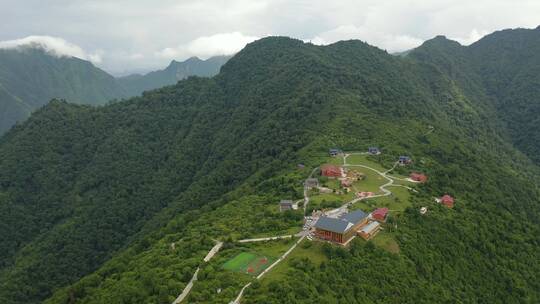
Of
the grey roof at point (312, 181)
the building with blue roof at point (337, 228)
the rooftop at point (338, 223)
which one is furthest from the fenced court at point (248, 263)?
the grey roof at point (312, 181)

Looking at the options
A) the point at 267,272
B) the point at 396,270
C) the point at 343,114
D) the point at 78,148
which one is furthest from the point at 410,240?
the point at 78,148

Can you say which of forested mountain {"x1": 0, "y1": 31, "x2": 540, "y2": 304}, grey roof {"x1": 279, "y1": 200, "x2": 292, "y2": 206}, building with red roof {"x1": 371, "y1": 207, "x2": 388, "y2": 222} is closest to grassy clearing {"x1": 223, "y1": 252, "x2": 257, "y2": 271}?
forested mountain {"x1": 0, "y1": 31, "x2": 540, "y2": 304}

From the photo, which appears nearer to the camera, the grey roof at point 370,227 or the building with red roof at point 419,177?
the grey roof at point 370,227

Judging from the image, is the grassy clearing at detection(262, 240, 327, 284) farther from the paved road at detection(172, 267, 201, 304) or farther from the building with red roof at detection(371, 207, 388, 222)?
the building with red roof at detection(371, 207, 388, 222)

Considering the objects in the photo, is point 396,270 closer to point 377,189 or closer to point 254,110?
point 377,189

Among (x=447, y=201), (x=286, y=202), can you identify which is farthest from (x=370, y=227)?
(x=447, y=201)

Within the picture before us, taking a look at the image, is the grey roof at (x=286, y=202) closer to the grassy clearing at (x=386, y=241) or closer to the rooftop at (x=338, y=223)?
the rooftop at (x=338, y=223)

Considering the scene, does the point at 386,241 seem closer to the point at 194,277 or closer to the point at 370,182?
the point at 370,182
